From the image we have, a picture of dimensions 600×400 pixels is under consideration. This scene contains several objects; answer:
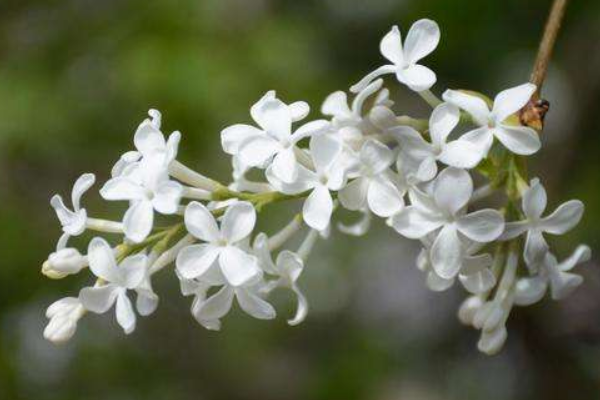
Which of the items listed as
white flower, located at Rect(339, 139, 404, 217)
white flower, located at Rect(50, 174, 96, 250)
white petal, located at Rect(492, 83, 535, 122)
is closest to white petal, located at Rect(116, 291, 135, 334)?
white flower, located at Rect(50, 174, 96, 250)

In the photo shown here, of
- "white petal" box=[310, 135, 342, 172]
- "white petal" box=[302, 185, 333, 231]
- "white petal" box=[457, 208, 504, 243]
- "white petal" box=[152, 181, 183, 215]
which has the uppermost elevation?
"white petal" box=[310, 135, 342, 172]

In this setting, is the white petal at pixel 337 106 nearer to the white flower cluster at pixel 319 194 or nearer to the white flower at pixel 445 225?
the white flower cluster at pixel 319 194

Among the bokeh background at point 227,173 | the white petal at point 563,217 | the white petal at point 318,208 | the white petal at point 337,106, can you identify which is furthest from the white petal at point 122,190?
the bokeh background at point 227,173

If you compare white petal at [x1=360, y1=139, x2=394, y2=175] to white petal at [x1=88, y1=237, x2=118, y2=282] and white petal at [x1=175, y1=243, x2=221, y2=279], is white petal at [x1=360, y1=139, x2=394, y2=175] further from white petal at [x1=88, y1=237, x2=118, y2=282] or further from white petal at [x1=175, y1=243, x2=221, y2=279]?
white petal at [x1=88, y1=237, x2=118, y2=282]

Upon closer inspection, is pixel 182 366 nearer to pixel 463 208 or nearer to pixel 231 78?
pixel 231 78

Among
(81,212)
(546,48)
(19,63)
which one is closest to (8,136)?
(19,63)
